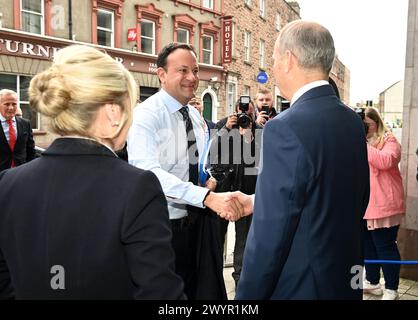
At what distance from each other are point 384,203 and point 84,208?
3.78m

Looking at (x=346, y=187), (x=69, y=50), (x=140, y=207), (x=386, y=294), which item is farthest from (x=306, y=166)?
(x=386, y=294)

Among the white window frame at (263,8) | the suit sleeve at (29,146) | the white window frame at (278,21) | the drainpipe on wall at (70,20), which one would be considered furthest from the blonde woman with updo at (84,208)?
the white window frame at (278,21)

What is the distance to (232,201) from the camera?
2736mm

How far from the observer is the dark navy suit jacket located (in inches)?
69.1

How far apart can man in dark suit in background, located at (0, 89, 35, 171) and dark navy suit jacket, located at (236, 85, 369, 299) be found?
527 centimetres

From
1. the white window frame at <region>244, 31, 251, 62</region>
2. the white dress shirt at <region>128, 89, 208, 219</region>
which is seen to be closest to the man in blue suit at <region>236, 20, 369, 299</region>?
the white dress shirt at <region>128, 89, 208, 219</region>

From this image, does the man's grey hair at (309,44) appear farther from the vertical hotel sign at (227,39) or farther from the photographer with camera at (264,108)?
the vertical hotel sign at (227,39)

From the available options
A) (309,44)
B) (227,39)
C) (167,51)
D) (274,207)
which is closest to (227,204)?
(274,207)

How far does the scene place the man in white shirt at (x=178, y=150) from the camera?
2744 millimetres

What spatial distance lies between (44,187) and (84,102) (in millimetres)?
303

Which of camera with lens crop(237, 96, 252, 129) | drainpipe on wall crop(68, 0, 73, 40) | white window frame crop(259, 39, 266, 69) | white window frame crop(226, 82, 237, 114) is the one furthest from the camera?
white window frame crop(259, 39, 266, 69)

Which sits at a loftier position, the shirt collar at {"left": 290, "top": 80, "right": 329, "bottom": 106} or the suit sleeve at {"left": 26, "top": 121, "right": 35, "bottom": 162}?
the shirt collar at {"left": 290, "top": 80, "right": 329, "bottom": 106}

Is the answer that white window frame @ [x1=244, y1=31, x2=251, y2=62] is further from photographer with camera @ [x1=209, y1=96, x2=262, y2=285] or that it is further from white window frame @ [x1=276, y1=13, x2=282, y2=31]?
photographer with camera @ [x1=209, y1=96, x2=262, y2=285]
